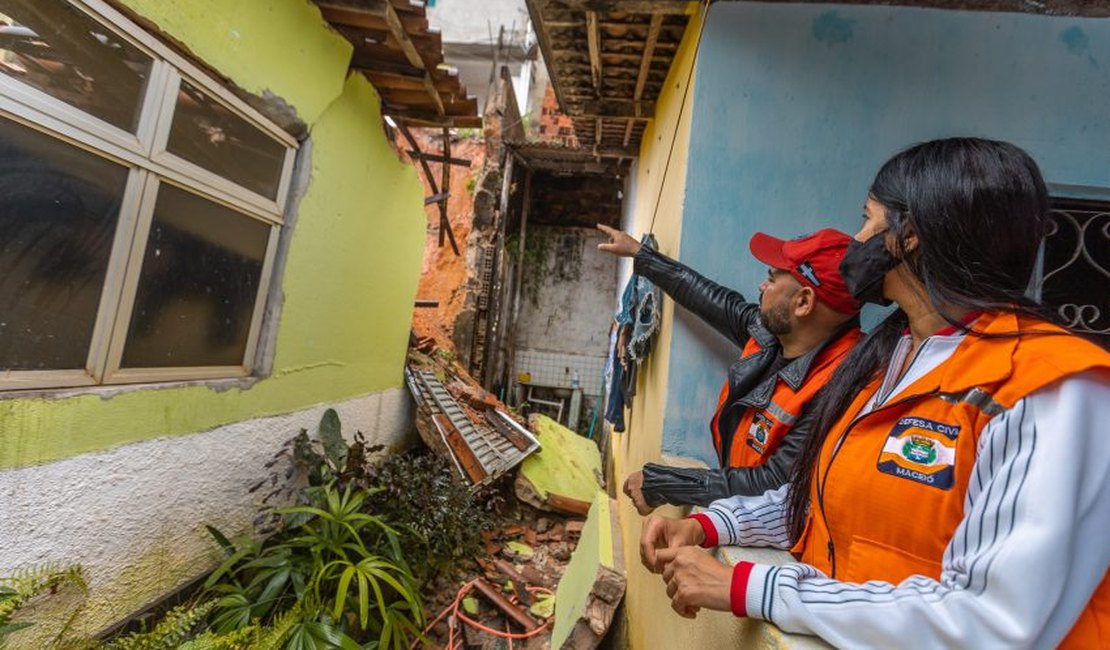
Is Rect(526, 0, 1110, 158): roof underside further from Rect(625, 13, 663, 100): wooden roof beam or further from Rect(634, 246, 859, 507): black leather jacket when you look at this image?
Rect(634, 246, 859, 507): black leather jacket

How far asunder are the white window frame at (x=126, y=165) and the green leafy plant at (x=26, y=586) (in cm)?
69

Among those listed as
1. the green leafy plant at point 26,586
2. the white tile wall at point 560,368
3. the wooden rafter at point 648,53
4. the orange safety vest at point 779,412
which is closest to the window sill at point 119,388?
the green leafy plant at point 26,586

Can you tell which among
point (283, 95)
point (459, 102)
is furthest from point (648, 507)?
point (459, 102)

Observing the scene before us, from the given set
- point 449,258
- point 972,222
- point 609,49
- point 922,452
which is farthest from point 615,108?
point 449,258

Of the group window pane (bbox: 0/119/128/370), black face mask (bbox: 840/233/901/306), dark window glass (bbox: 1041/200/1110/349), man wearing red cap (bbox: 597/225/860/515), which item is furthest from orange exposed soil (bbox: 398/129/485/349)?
black face mask (bbox: 840/233/901/306)

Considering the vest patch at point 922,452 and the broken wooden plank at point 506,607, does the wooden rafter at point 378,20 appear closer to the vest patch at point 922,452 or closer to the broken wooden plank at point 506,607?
the vest patch at point 922,452

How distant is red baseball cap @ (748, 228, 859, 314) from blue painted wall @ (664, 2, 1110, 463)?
1.48ft

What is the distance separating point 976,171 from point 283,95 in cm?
336

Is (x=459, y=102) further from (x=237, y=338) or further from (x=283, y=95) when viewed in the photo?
(x=237, y=338)

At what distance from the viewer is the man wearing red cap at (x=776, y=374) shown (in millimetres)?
1520

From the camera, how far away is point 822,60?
216 cm

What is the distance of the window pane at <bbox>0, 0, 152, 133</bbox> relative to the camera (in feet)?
5.57

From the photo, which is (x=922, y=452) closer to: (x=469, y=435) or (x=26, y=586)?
(x=26, y=586)

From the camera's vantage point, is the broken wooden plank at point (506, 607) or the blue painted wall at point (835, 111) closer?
the blue painted wall at point (835, 111)
